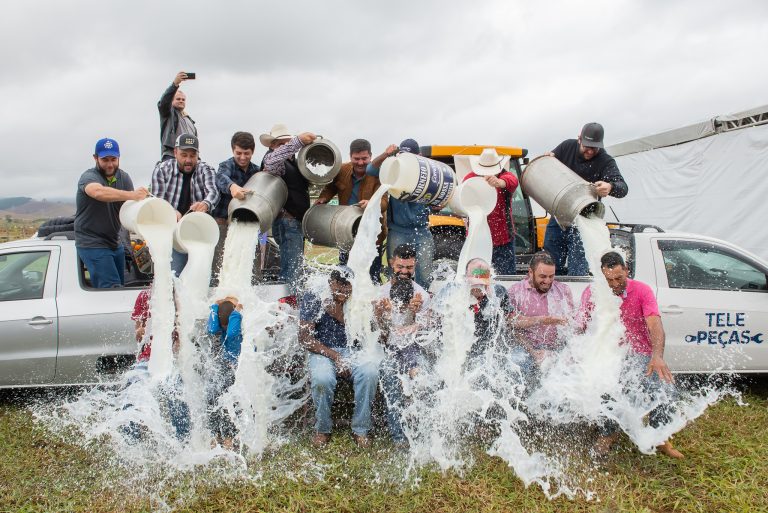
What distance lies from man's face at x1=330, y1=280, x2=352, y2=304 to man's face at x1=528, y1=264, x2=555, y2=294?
143 centimetres

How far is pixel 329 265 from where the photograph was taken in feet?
14.4

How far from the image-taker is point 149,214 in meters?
4.21

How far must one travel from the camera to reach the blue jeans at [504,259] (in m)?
5.23

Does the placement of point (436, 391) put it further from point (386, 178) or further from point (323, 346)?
point (386, 178)

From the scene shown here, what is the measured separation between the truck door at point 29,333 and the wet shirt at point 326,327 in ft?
6.87

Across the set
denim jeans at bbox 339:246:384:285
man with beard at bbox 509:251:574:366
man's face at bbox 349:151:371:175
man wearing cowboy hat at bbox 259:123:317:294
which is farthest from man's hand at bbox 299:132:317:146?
man with beard at bbox 509:251:574:366

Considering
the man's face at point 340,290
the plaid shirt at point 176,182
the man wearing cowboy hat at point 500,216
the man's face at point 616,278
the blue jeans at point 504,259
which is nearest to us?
the man's face at point 616,278

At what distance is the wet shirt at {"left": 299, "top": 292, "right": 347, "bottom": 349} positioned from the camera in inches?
164

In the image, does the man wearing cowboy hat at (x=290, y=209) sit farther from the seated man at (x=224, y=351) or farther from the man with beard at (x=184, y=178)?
the seated man at (x=224, y=351)

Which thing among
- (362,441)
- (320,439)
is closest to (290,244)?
(320,439)

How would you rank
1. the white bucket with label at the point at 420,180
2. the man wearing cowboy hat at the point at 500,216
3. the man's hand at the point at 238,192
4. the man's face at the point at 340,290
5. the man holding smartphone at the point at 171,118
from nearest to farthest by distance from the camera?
the man's face at the point at 340,290, the white bucket with label at the point at 420,180, the man's hand at the point at 238,192, the man wearing cowboy hat at the point at 500,216, the man holding smartphone at the point at 171,118

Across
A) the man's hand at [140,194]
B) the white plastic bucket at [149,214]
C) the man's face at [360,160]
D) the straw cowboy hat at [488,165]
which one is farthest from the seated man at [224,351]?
the straw cowboy hat at [488,165]

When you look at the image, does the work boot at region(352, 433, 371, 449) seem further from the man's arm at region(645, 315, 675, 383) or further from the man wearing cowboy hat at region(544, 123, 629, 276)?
the man wearing cowboy hat at region(544, 123, 629, 276)

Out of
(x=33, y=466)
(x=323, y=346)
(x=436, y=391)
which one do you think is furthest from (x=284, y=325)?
(x=33, y=466)
